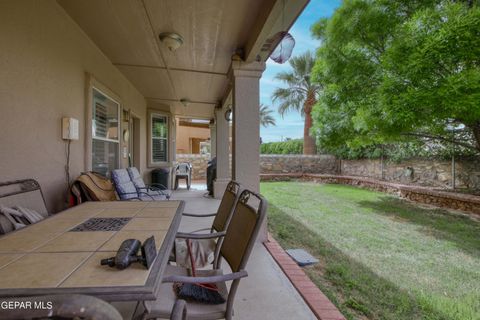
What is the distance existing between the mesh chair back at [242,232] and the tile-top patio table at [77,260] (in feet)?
1.09

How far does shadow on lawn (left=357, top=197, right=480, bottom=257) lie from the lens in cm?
390

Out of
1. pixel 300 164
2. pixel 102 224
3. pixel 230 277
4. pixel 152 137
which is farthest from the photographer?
pixel 300 164

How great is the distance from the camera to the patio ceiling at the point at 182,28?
2.43 meters

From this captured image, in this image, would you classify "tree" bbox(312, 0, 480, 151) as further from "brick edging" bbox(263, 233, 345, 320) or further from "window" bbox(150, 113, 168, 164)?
"window" bbox(150, 113, 168, 164)

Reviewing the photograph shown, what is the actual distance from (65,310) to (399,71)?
558 centimetres

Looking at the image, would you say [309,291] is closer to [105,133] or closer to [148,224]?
[148,224]

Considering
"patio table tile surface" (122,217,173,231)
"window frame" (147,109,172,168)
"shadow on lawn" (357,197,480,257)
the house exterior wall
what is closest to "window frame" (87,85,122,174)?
"patio table tile surface" (122,217,173,231)

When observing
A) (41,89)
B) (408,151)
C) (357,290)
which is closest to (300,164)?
(408,151)

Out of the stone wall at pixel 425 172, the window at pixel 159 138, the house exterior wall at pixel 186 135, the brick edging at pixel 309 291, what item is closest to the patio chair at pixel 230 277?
the brick edging at pixel 309 291

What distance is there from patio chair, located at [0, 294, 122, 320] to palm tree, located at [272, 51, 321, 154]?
41.1 feet

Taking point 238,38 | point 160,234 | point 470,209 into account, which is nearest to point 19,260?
point 160,234

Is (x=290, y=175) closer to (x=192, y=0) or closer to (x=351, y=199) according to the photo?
(x=351, y=199)

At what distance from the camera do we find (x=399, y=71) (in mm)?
4617

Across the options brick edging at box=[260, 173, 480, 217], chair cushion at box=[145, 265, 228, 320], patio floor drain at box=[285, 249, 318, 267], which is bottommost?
patio floor drain at box=[285, 249, 318, 267]
